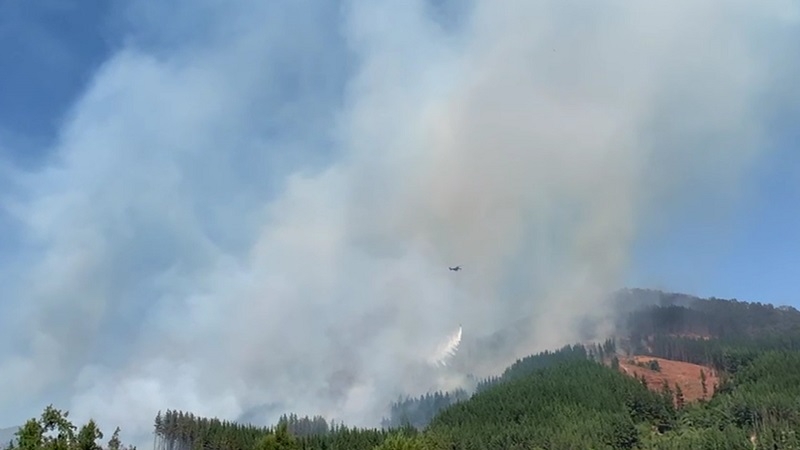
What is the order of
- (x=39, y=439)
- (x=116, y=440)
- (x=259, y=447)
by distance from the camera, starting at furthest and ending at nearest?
(x=259, y=447) < (x=116, y=440) < (x=39, y=439)

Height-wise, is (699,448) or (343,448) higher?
(343,448)

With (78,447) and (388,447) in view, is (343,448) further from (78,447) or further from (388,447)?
(78,447)

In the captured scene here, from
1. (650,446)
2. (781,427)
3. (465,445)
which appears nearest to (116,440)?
(465,445)

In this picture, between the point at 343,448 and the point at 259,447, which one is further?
the point at 343,448

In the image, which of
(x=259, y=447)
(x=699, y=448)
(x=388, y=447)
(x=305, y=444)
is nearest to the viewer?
(x=388, y=447)

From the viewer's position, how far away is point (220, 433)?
190m

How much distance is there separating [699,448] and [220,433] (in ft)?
424

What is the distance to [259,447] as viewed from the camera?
112 metres

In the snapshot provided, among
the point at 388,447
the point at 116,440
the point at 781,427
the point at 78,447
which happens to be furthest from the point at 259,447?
the point at 781,427

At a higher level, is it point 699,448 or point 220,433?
point 220,433

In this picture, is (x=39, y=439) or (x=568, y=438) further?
(x=568, y=438)

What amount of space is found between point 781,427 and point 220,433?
6188 inches

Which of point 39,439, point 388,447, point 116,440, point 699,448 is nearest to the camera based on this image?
point 39,439

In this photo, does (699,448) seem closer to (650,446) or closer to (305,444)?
(650,446)
